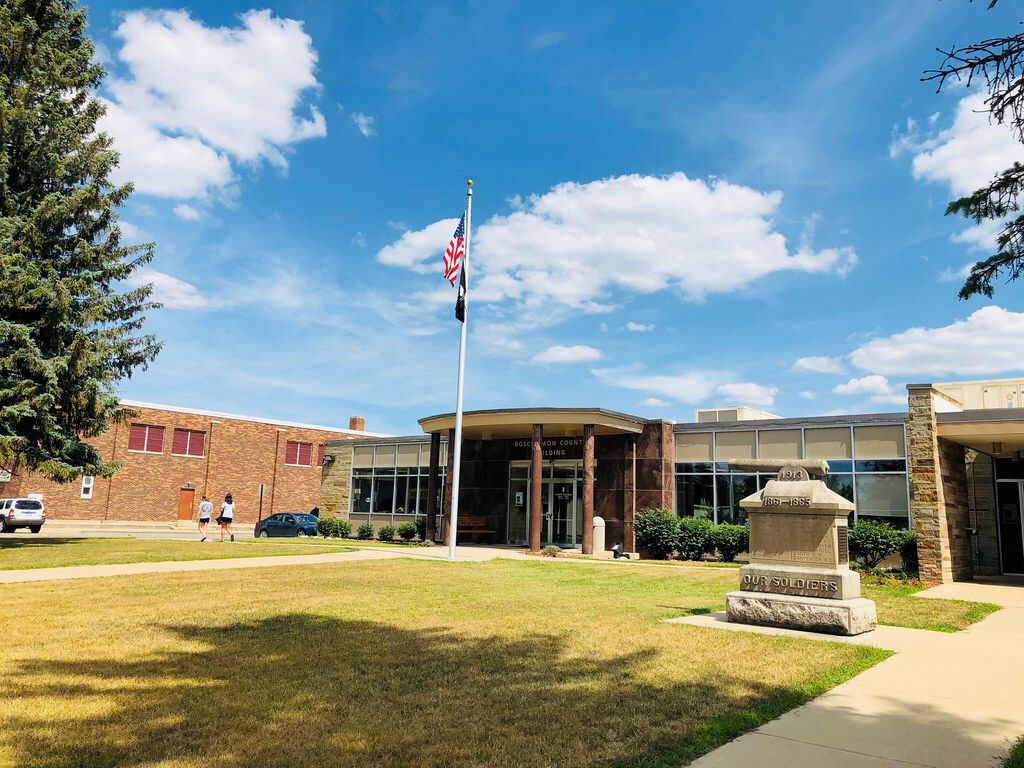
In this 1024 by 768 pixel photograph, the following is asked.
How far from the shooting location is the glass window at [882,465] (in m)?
20.8

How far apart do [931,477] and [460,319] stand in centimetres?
1248

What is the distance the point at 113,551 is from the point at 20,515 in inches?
704

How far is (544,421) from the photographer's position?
24.9m

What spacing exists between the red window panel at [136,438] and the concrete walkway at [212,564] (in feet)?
92.5

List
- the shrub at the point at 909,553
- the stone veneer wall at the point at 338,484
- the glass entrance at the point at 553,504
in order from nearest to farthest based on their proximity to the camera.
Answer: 1. the shrub at the point at 909,553
2. the glass entrance at the point at 553,504
3. the stone veneer wall at the point at 338,484

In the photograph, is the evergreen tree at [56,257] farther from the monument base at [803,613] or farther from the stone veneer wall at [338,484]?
the monument base at [803,613]

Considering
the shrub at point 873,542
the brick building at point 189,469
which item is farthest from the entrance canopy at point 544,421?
the brick building at point 189,469

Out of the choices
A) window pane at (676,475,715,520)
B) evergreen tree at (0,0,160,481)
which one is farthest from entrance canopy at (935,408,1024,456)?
evergreen tree at (0,0,160,481)

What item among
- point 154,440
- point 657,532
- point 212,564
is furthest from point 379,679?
point 154,440

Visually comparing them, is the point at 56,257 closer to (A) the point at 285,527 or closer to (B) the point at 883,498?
(A) the point at 285,527

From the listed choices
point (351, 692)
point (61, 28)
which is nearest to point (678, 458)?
point (351, 692)

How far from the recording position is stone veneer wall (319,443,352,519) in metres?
34.5

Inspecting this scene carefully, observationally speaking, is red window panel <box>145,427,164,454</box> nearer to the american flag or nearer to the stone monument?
the american flag

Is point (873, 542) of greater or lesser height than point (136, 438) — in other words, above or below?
below
